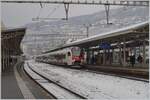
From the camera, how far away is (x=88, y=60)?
184 ft

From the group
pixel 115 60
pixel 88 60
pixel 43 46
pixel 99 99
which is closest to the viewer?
pixel 99 99

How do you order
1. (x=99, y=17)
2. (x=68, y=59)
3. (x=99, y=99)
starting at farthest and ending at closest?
(x=99, y=17) < (x=68, y=59) < (x=99, y=99)

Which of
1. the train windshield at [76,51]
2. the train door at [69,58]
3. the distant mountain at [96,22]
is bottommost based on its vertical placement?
the train door at [69,58]

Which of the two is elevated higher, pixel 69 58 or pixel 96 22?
pixel 96 22

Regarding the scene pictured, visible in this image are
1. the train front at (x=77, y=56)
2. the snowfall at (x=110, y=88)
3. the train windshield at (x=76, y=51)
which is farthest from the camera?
the train windshield at (x=76, y=51)

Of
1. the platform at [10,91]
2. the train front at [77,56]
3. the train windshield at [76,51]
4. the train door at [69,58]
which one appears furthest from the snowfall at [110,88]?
the train door at [69,58]

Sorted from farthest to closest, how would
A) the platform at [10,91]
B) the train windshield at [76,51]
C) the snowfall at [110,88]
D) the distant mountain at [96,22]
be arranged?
the distant mountain at [96,22] < the train windshield at [76,51] < the platform at [10,91] < the snowfall at [110,88]

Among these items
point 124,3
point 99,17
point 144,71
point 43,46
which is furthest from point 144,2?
point 43,46

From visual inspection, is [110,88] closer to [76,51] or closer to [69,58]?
[76,51]

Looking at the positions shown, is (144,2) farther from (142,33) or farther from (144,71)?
(144,71)

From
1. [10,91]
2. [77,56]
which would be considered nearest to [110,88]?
[10,91]

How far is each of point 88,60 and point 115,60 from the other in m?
10.4

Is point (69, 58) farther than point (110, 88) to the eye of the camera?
Yes

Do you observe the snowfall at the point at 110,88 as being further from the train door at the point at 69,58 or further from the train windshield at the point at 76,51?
the train door at the point at 69,58
